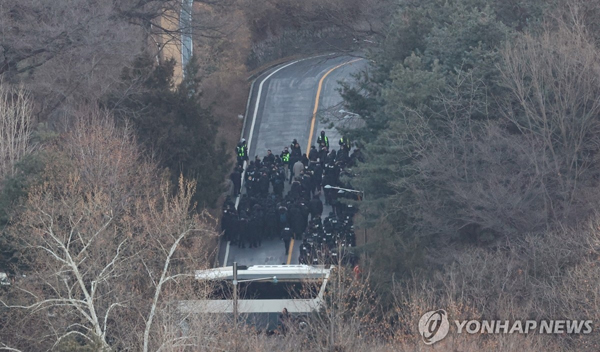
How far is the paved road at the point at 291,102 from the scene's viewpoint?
4584cm

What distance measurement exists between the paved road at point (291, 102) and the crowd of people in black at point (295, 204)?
17.2 ft

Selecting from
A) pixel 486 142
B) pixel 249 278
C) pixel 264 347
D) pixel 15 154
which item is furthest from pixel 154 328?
pixel 486 142

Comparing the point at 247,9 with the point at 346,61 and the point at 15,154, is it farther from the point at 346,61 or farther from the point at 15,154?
the point at 15,154

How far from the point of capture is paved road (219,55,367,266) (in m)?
45.8

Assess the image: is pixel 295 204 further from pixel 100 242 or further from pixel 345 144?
pixel 100 242

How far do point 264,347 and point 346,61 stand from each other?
39265mm

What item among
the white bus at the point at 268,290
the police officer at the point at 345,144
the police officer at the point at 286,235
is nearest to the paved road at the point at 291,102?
the police officer at the point at 345,144

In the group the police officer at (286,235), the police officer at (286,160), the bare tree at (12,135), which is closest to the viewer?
the bare tree at (12,135)

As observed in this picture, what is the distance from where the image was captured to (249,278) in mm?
23094

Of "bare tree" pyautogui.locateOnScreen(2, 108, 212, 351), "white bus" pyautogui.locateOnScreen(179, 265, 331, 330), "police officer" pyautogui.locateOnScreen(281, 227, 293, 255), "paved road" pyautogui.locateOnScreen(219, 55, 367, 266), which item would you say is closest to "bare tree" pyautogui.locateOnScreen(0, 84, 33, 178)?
"bare tree" pyautogui.locateOnScreen(2, 108, 212, 351)

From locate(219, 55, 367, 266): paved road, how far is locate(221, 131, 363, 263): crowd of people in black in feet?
17.2

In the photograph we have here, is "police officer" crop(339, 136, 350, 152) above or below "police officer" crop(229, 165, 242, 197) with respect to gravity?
above

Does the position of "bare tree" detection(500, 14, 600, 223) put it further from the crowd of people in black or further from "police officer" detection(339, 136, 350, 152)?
"police officer" detection(339, 136, 350, 152)

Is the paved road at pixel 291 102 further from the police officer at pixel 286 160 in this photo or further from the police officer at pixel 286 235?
the police officer at pixel 286 235
